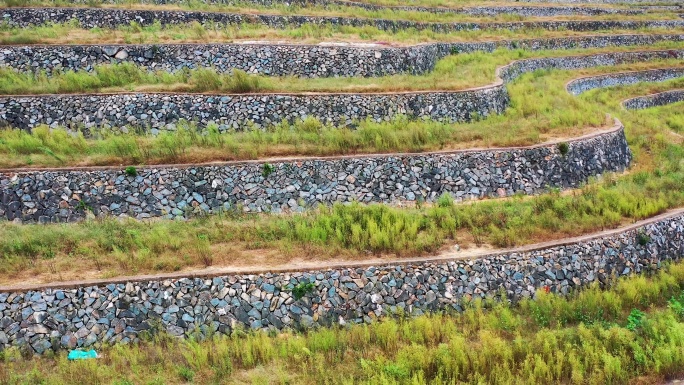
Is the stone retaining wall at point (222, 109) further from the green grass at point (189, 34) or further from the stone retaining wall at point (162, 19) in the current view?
the stone retaining wall at point (162, 19)

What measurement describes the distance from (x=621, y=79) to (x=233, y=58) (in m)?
23.6

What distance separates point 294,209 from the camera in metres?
16.2

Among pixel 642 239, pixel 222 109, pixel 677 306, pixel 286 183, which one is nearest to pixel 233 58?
pixel 222 109

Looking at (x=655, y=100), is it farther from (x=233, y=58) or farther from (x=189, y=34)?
(x=189, y=34)

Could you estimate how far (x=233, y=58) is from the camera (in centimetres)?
2239

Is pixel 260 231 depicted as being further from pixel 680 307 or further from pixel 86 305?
pixel 680 307

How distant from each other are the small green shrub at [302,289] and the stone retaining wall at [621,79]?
21.3 metres

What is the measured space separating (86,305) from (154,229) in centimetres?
294

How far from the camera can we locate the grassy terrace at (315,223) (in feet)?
42.0

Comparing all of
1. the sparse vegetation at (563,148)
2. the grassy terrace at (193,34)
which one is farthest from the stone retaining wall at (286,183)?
the grassy terrace at (193,34)

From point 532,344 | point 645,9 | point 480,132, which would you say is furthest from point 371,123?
point 645,9

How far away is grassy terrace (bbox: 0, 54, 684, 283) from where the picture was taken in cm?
1281

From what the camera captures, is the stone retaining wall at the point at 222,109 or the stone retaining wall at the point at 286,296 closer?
the stone retaining wall at the point at 286,296

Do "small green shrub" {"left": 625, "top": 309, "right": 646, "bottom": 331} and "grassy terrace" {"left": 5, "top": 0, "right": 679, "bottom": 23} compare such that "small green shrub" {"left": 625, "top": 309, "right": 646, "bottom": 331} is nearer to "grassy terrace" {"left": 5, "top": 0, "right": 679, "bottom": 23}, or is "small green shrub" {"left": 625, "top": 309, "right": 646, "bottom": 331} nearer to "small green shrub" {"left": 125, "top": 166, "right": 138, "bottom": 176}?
"small green shrub" {"left": 125, "top": 166, "right": 138, "bottom": 176}
